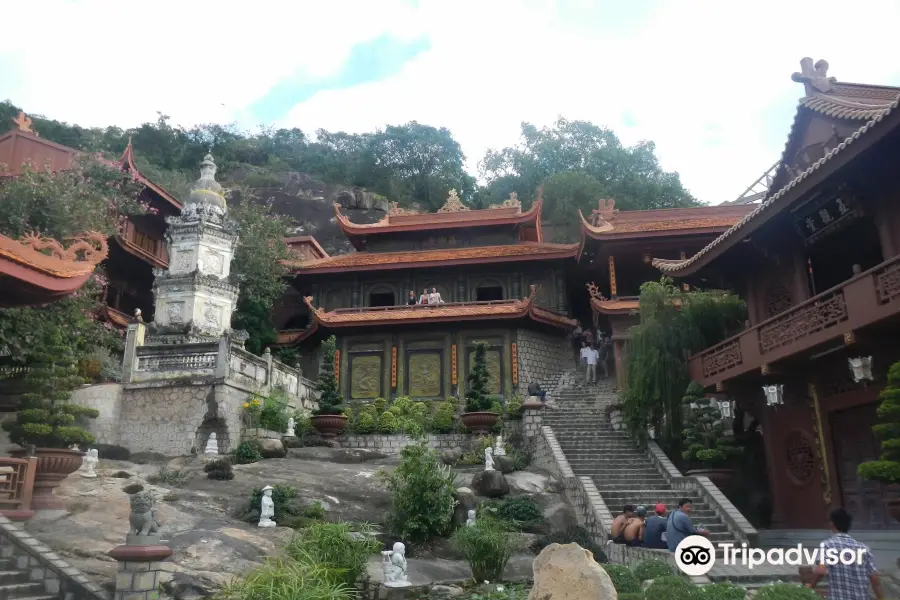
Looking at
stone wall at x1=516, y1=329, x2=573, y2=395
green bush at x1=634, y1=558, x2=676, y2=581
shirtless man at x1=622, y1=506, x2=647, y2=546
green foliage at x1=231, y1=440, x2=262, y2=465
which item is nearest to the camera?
green bush at x1=634, y1=558, x2=676, y2=581

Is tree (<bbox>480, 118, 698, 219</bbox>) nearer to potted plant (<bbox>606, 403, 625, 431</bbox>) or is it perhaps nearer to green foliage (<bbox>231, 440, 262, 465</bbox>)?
potted plant (<bbox>606, 403, 625, 431</bbox>)

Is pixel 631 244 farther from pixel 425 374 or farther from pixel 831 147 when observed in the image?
pixel 831 147

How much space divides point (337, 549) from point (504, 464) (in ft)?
23.2

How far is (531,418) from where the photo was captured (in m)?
18.0

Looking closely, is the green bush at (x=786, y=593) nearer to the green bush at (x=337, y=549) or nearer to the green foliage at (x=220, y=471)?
the green bush at (x=337, y=549)

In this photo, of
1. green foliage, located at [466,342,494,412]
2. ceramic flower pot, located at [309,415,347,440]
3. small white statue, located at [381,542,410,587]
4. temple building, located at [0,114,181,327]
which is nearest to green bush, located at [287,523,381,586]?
small white statue, located at [381,542,410,587]

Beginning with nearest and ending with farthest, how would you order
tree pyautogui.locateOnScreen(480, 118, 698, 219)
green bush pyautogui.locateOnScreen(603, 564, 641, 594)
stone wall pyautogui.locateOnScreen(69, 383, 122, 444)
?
green bush pyautogui.locateOnScreen(603, 564, 641, 594), stone wall pyautogui.locateOnScreen(69, 383, 122, 444), tree pyautogui.locateOnScreen(480, 118, 698, 219)

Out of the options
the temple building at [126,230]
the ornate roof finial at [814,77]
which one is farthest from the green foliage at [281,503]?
the temple building at [126,230]

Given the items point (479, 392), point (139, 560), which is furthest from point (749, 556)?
point (139, 560)

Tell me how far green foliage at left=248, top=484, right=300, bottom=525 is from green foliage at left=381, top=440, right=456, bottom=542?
177 centimetres

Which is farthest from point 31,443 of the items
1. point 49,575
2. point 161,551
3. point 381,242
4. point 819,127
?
point 381,242

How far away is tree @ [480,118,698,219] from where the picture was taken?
44.3 meters

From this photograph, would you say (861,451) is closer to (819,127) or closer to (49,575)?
(819,127)

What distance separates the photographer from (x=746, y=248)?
15.5m
